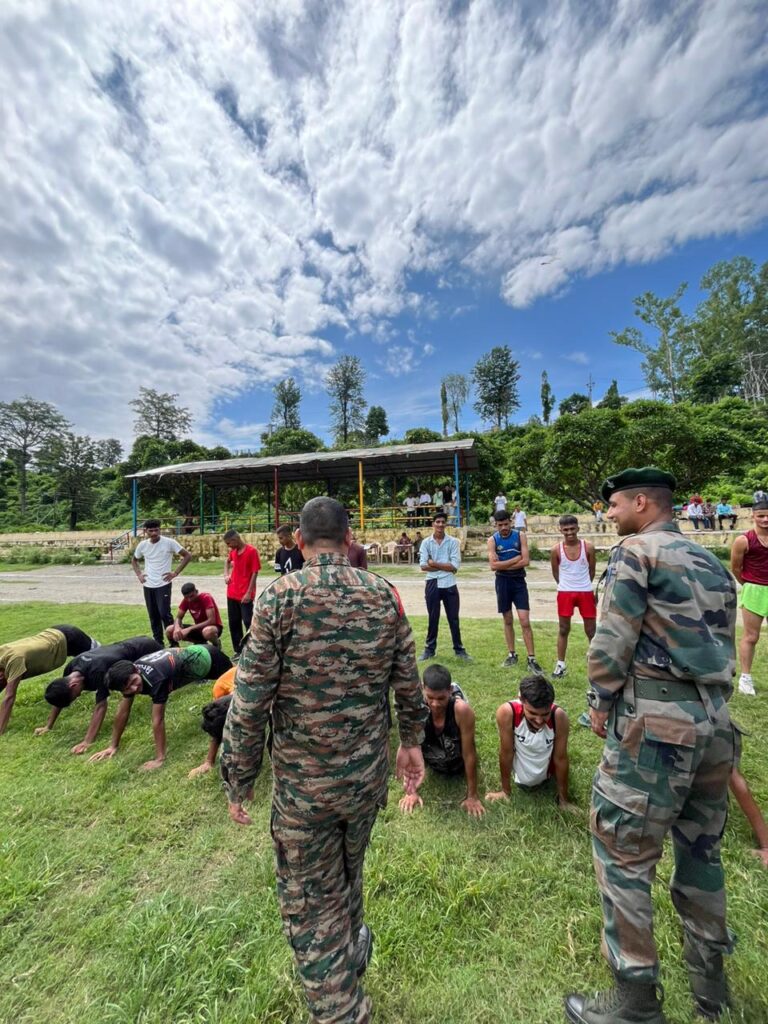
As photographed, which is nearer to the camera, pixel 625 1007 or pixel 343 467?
pixel 625 1007

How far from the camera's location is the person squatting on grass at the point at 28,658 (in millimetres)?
3871

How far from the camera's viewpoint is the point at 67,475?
123 ft

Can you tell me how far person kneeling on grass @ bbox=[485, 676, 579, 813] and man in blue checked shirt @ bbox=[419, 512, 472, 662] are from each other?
2451 mm

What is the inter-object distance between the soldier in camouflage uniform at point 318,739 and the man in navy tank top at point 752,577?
3850 millimetres

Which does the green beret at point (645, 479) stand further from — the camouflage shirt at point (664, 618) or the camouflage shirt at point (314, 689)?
the camouflage shirt at point (314, 689)

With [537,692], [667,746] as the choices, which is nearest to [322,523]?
[667,746]

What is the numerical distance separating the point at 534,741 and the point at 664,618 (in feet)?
4.94

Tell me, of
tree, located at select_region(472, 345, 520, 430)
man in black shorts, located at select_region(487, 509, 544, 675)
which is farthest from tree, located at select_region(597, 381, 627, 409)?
man in black shorts, located at select_region(487, 509, 544, 675)

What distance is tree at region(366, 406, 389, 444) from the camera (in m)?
44.4

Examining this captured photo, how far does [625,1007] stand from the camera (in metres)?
1.41

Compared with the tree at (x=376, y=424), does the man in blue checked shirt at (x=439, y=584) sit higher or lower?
lower

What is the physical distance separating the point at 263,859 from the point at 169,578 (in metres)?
4.23

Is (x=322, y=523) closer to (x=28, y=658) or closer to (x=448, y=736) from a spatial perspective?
(x=448, y=736)

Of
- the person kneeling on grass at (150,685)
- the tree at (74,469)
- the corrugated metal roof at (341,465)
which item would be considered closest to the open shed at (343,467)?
the corrugated metal roof at (341,465)
